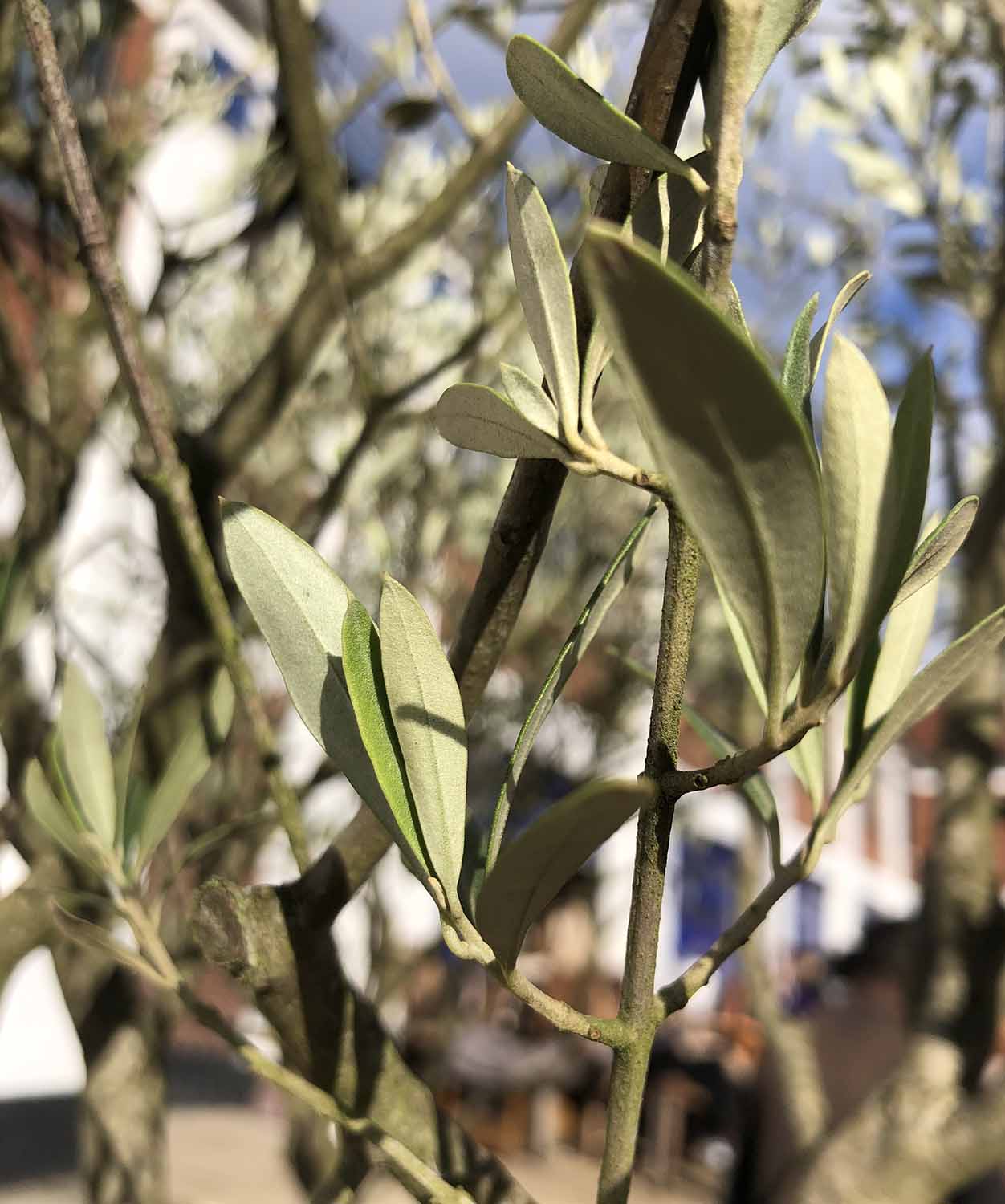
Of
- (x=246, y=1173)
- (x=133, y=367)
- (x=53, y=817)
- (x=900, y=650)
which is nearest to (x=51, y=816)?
(x=53, y=817)

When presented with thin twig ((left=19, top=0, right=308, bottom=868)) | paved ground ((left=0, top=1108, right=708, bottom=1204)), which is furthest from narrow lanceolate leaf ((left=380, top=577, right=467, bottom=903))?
paved ground ((left=0, top=1108, right=708, bottom=1204))

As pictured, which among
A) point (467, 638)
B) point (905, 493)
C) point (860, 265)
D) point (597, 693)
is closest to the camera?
point (905, 493)

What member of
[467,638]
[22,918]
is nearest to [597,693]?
[22,918]

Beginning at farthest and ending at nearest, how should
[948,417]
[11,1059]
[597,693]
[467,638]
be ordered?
[11,1059] → [597,693] → [948,417] → [467,638]

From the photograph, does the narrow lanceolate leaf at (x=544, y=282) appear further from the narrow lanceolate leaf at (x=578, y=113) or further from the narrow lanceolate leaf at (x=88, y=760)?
the narrow lanceolate leaf at (x=88, y=760)

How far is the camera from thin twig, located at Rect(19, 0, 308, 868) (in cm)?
65

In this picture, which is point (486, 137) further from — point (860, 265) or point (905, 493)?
point (860, 265)

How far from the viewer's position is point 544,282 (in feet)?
1.59

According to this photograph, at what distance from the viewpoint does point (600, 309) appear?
1.10 feet

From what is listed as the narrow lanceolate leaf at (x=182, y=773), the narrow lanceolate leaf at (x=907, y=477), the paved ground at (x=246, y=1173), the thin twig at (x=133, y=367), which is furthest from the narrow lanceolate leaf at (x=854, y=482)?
the paved ground at (x=246, y=1173)

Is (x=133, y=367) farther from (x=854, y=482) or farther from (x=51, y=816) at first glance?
(x=854, y=482)

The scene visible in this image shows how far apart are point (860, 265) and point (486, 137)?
7.55 feet

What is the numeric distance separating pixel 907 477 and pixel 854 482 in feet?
0.15

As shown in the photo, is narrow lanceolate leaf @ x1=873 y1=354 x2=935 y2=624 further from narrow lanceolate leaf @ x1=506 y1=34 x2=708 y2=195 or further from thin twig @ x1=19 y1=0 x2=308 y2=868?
thin twig @ x1=19 y1=0 x2=308 y2=868
